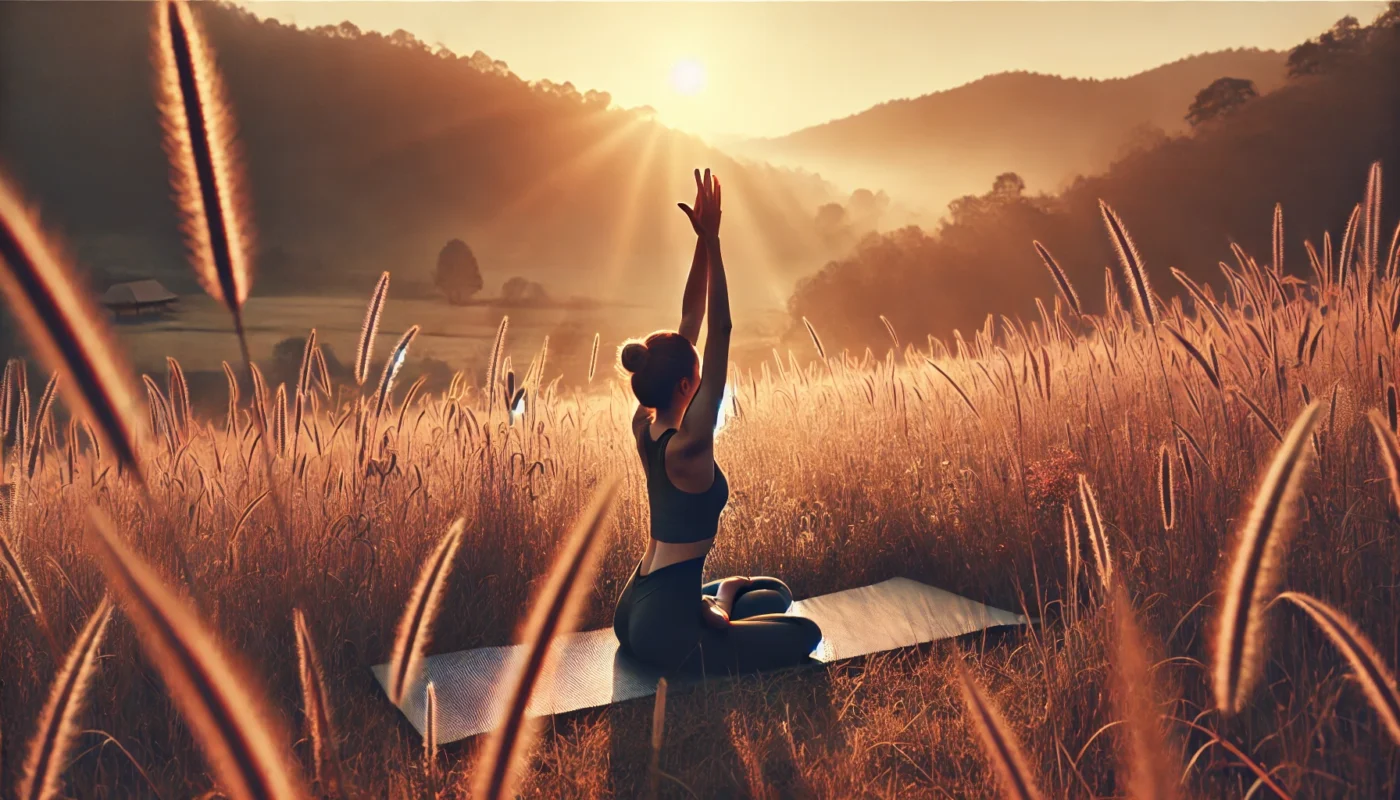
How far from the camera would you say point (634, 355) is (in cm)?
243

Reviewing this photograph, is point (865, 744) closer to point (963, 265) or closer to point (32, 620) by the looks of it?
point (32, 620)

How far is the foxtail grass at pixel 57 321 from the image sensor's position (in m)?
0.95

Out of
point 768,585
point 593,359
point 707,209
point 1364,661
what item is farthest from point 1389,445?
point 593,359

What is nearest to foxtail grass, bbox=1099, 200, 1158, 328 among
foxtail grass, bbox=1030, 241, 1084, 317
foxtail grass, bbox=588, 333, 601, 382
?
foxtail grass, bbox=1030, 241, 1084, 317

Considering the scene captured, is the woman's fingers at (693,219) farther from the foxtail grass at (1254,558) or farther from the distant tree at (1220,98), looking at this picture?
the distant tree at (1220,98)

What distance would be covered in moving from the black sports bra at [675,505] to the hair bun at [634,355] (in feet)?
0.66

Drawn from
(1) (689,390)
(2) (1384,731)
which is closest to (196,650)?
(1) (689,390)

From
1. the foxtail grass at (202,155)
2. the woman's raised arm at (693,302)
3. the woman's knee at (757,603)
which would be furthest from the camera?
the woman's knee at (757,603)

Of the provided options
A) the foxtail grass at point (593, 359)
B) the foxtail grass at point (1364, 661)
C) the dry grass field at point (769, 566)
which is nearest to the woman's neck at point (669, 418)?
the dry grass field at point (769, 566)

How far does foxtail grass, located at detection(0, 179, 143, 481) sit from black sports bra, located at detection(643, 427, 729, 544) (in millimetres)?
1584

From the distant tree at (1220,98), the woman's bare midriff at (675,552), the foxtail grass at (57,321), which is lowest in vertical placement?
the woman's bare midriff at (675,552)

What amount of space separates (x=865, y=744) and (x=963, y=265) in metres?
20.7

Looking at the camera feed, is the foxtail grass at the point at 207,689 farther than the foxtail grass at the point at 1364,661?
No

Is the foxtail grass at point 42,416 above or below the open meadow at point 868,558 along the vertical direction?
above
